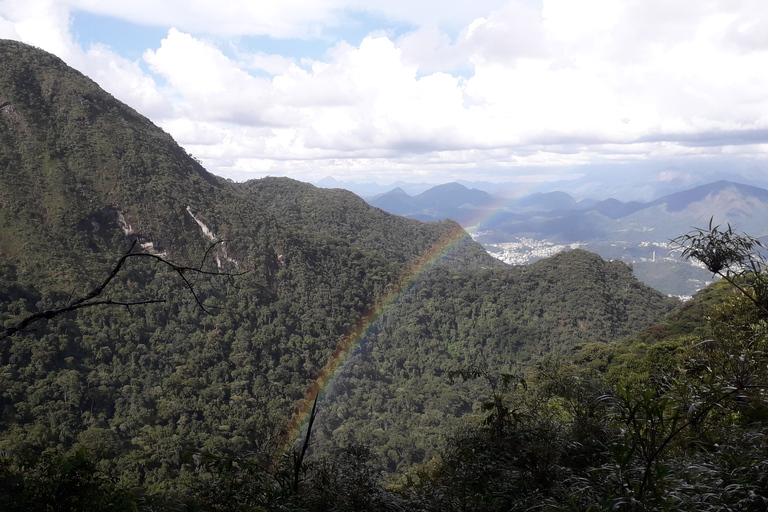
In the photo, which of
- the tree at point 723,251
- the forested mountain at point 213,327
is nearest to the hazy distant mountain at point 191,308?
the forested mountain at point 213,327

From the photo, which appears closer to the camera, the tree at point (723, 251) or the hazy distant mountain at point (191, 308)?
the tree at point (723, 251)

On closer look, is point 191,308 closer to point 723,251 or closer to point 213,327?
point 213,327

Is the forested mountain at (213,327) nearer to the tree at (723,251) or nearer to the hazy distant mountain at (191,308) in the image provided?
the hazy distant mountain at (191,308)

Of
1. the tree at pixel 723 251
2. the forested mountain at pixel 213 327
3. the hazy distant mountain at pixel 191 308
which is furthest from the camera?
the hazy distant mountain at pixel 191 308

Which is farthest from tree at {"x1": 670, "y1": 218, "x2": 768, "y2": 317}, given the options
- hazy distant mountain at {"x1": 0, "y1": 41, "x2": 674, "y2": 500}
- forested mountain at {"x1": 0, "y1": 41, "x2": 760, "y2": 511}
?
hazy distant mountain at {"x1": 0, "y1": 41, "x2": 674, "y2": 500}

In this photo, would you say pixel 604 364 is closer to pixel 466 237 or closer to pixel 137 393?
pixel 137 393

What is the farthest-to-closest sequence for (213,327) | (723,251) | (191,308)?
(191,308) → (213,327) → (723,251)

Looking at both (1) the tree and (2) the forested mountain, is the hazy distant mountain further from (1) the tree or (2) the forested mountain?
(1) the tree

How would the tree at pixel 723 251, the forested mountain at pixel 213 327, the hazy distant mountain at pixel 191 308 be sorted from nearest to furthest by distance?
1. the tree at pixel 723 251
2. the forested mountain at pixel 213 327
3. the hazy distant mountain at pixel 191 308

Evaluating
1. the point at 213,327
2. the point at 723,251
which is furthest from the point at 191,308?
the point at 723,251
